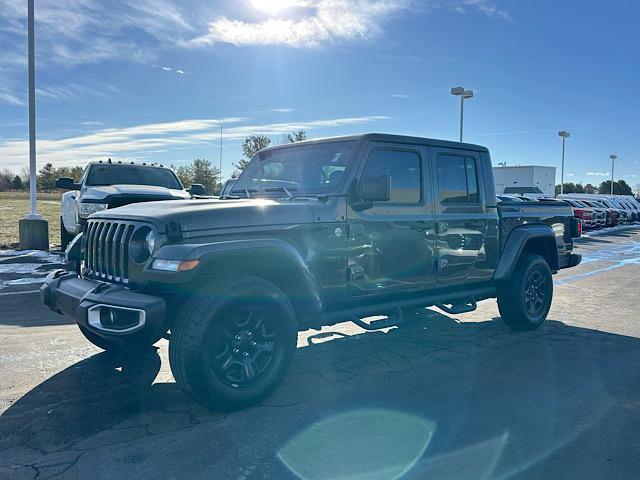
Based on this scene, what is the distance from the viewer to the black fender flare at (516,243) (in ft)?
20.0

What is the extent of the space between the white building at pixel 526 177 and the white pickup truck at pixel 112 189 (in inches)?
1205

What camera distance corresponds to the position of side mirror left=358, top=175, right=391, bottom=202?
4.38 metres

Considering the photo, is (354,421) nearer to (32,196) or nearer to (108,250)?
(108,250)

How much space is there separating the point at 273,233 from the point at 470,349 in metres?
2.67

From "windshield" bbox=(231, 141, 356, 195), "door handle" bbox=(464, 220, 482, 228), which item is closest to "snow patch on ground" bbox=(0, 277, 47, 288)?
"windshield" bbox=(231, 141, 356, 195)

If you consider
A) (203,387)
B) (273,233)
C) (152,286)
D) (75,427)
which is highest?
(273,233)

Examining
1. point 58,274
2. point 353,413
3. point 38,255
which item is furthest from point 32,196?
point 353,413

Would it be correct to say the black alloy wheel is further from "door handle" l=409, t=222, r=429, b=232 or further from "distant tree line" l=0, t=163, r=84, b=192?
"distant tree line" l=0, t=163, r=84, b=192

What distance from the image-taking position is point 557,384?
459 cm

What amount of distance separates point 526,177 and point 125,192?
112 feet

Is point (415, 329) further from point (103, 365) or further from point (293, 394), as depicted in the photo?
point (103, 365)

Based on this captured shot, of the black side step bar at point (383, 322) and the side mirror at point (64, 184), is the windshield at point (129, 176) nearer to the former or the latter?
the side mirror at point (64, 184)

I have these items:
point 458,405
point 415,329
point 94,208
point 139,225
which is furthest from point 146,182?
point 458,405

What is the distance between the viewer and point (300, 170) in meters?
5.05
